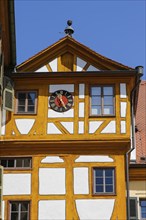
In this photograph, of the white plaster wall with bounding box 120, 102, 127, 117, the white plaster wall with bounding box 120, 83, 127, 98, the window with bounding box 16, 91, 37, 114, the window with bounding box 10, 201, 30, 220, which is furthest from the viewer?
the white plaster wall with bounding box 120, 83, 127, 98

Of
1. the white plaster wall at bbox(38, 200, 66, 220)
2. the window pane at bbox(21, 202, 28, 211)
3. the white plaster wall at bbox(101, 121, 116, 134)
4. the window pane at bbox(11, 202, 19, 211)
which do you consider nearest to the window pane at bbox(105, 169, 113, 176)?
the white plaster wall at bbox(101, 121, 116, 134)

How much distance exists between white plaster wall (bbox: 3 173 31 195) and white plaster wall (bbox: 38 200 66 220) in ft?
2.25

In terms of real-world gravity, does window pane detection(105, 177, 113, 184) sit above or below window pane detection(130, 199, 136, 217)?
above

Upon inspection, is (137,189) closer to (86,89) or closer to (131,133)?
(131,133)

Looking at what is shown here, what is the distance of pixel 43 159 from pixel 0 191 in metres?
1.95

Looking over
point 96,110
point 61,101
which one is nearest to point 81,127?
point 96,110

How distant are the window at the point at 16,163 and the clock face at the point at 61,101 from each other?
213 cm

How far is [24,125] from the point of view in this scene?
66.4 feet

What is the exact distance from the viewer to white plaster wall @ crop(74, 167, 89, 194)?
19281 mm

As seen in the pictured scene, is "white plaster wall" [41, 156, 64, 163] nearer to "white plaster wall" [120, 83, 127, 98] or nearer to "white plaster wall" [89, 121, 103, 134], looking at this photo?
"white plaster wall" [89, 121, 103, 134]

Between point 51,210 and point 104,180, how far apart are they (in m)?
2.06

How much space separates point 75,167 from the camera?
19.6 meters

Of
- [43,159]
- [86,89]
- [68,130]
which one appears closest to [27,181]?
[43,159]

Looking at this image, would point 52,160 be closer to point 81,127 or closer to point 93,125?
point 81,127
